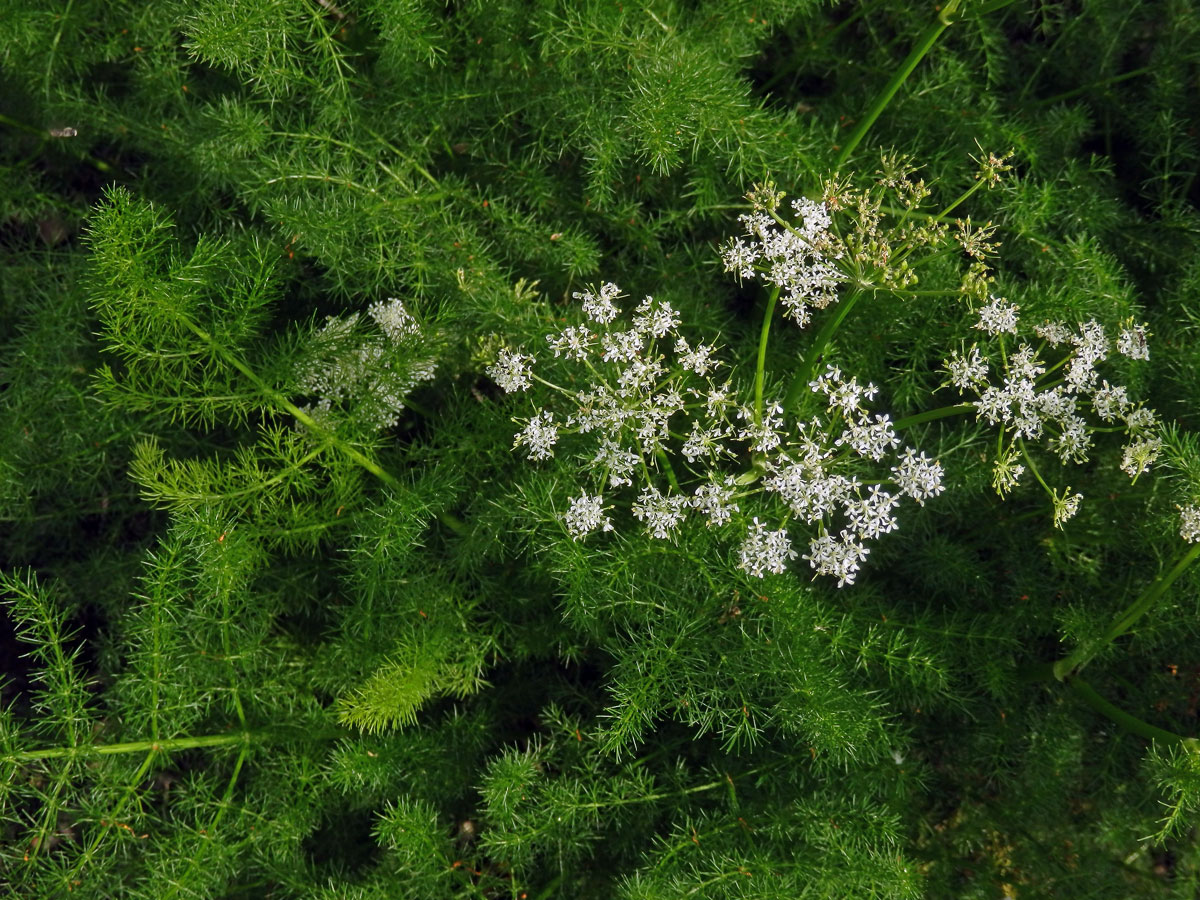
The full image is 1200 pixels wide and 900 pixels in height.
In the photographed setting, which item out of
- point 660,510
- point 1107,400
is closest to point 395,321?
point 660,510

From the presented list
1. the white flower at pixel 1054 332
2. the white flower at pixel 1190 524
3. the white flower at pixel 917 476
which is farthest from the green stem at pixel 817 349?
the white flower at pixel 1190 524

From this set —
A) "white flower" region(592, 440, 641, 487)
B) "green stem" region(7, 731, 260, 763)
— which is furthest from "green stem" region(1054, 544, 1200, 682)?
"green stem" region(7, 731, 260, 763)

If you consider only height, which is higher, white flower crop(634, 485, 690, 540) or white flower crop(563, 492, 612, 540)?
white flower crop(634, 485, 690, 540)

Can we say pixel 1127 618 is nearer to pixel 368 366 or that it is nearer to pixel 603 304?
pixel 603 304

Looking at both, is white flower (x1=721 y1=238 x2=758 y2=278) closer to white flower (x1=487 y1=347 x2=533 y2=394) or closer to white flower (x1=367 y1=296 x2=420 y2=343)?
white flower (x1=487 y1=347 x2=533 y2=394)

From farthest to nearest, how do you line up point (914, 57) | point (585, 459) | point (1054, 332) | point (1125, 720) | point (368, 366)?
point (368, 366) < point (585, 459) < point (1125, 720) < point (1054, 332) < point (914, 57)

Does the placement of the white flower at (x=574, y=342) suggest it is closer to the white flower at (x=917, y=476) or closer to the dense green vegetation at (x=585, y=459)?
the dense green vegetation at (x=585, y=459)
